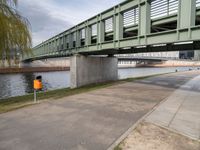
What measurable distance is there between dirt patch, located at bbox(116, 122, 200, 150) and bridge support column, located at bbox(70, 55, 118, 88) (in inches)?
572

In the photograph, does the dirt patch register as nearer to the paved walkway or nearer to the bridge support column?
the paved walkway

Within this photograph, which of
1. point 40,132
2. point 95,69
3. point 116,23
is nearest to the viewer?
point 40,132

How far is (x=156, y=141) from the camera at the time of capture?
428 centimetres

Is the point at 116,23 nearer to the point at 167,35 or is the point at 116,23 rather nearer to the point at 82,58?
the point at 167,35

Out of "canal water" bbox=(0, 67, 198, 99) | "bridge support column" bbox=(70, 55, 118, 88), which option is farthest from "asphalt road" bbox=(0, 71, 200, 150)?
"canal water" bbox=(0, 67, 198, 99)

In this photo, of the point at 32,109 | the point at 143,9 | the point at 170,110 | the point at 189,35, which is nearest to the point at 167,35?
the point at 189,35

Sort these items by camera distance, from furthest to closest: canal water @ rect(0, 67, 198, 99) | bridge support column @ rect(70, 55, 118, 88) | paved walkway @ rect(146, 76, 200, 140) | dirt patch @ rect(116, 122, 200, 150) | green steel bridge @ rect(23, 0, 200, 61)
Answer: canal water @ rect(0, 67, 198, 99)
bridge support column @ rect(70, 55, 118, 88)
green steel bridge @ rect(23, 0, 200, 61)
paved walkway @ rect(146, 76, 200, 140)
dirt patch @ rect(116, 122, 200, 150)

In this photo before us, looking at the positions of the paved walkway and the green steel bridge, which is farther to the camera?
the green steel bridge

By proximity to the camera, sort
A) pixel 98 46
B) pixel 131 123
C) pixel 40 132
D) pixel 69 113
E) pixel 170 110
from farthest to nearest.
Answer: pixel 98 46
pixel 170 110
pixel 69 113
pixel 131 123
pixel 40 132

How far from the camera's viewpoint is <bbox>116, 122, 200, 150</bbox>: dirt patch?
3966mm

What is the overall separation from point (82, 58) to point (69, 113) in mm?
13372

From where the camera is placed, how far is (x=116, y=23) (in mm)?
13469

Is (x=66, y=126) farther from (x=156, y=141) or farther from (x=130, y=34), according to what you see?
(x=130, y=34)

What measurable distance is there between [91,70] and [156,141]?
1692 centimetres
